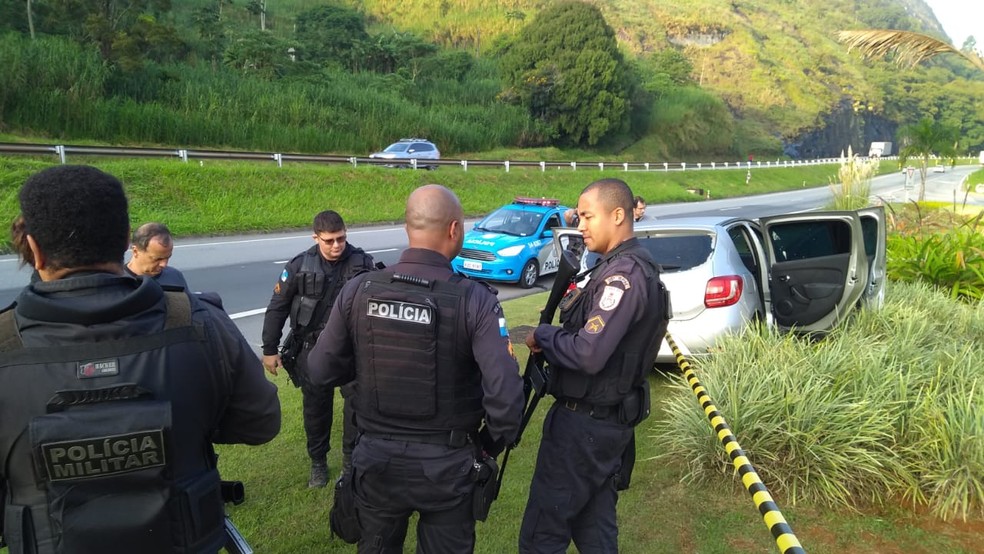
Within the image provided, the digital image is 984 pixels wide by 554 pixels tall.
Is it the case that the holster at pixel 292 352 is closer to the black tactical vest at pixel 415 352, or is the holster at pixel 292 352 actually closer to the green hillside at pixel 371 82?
the black tactical vest at pixel 415 352

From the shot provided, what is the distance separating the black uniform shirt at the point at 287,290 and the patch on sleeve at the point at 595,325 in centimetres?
165

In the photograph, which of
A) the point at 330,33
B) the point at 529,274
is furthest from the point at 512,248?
the point at 330,33

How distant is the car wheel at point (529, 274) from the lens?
1087 cm

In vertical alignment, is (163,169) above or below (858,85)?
below

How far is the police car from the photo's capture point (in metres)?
10.7

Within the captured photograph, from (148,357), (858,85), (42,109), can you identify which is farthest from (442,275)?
(858,85)

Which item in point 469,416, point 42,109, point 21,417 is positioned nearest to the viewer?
point 21,417

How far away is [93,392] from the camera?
4.64ft

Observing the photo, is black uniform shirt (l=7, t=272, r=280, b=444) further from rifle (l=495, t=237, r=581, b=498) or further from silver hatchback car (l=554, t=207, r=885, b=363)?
silver hatchback car (l=554, t=207, r=885, b=363)

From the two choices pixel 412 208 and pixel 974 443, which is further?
pixel 974 443

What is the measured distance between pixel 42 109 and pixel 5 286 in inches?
508

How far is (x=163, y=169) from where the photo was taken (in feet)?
51.5

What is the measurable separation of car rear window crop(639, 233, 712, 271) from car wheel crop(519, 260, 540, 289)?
205 inches

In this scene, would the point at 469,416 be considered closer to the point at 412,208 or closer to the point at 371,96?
the point at 412,208
